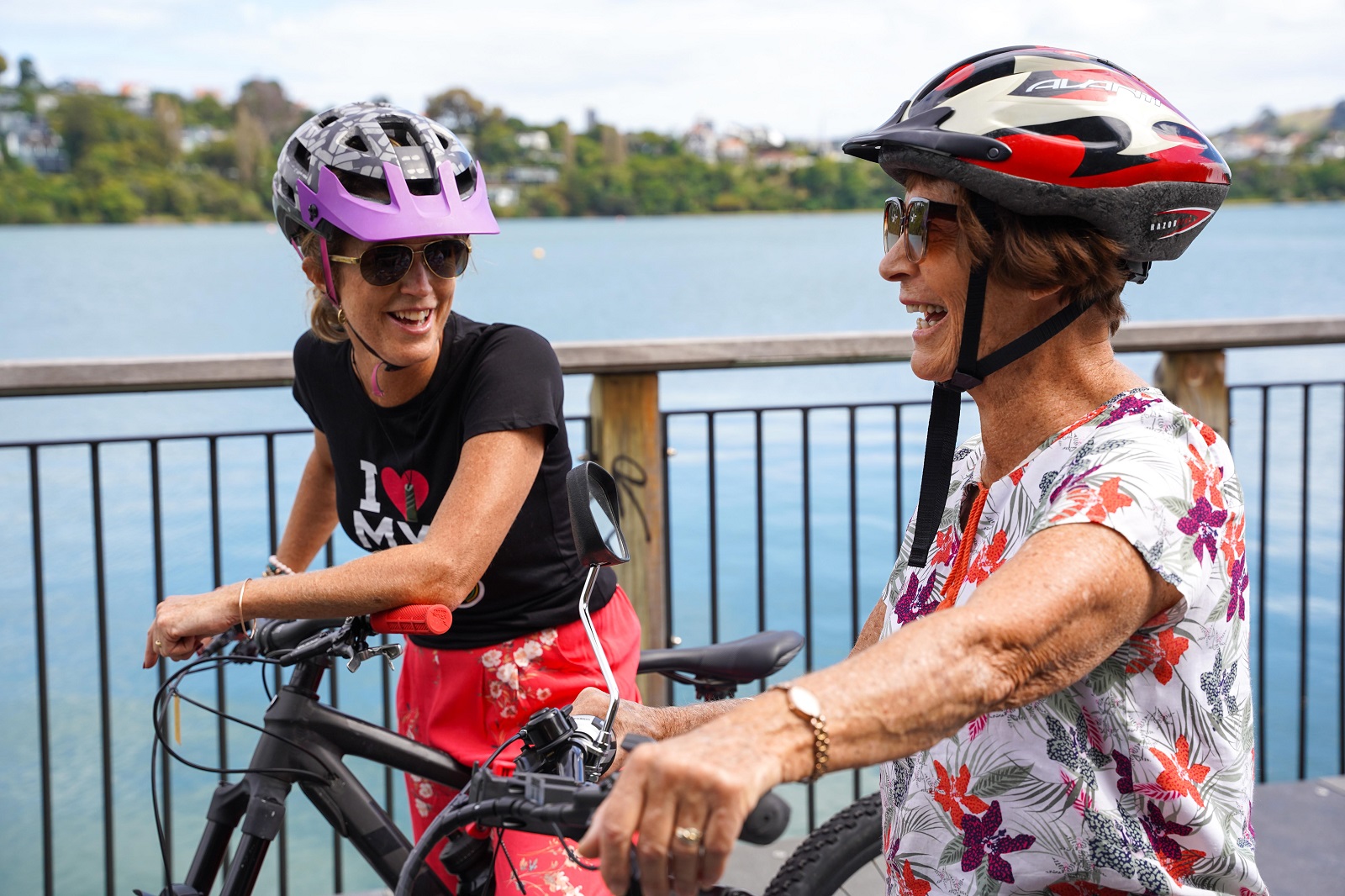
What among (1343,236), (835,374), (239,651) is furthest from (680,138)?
(1343,236)

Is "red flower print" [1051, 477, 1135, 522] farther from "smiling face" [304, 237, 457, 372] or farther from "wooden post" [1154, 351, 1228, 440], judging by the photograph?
"wooden post" [1154, 351, 1228, 440]

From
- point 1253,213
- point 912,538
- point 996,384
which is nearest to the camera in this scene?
point 996,384

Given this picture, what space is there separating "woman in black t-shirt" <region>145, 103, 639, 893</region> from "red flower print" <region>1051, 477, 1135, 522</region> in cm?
119

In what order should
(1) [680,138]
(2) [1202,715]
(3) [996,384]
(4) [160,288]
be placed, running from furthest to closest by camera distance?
(4) [160,288]
(1) [680,138]
(3) [996,384]
(2) [1202,715]

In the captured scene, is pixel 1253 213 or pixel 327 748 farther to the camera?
pixel 1253 213

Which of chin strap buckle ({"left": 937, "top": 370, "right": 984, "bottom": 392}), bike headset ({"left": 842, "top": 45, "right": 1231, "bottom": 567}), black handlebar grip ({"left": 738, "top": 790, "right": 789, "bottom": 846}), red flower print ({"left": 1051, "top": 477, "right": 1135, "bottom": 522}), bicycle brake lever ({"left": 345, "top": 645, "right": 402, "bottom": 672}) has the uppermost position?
bike headset ({"left": 842, "top": 45, "right": 1231, "bottom": 567})

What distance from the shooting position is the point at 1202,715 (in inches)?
57.3

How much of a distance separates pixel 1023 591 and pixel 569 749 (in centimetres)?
73

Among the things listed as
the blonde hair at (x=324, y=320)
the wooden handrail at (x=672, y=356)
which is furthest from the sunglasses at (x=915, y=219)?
the wooden handrail at (x=672, y=356)

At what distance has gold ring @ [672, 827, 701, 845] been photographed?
3.37ft

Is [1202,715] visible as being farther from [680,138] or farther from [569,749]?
[680,138]

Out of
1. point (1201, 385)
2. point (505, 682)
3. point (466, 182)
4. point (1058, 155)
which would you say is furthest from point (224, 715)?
point (1201, 385)

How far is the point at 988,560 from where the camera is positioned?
5.27 feet

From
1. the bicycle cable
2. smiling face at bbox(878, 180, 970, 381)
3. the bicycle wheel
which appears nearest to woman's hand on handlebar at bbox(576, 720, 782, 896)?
smiling face at bbox(878, 180, 970, 381)
